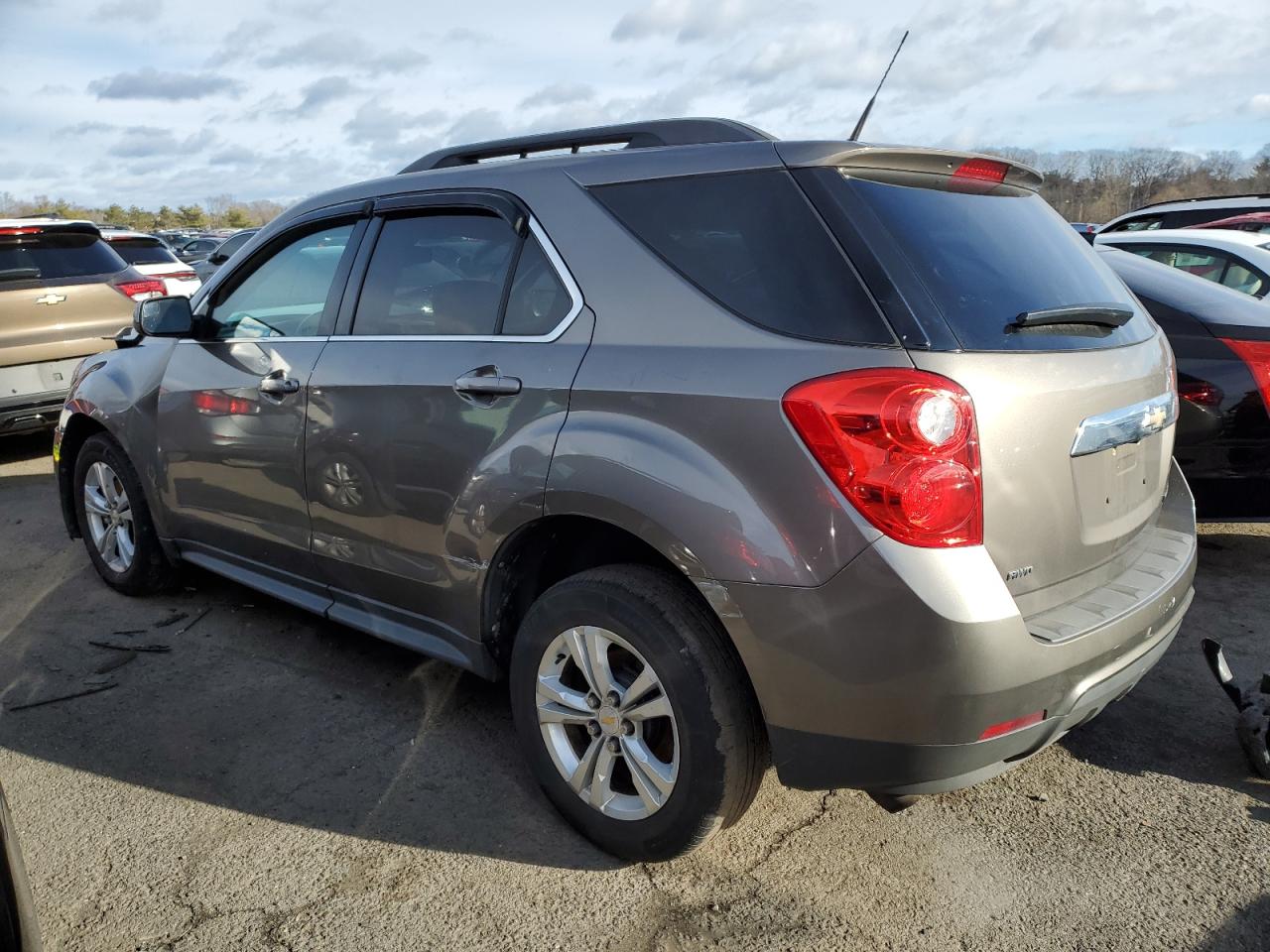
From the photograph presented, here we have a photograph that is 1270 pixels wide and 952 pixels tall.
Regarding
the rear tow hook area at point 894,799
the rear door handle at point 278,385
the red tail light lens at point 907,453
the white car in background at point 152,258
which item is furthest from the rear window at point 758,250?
the white car in background at point 152,258

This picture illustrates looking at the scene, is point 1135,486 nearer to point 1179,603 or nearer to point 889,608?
point 1179,603

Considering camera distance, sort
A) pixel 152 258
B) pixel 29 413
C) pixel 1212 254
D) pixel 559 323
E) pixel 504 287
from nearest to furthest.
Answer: pixel 559 323, pixel 504 287, pixel 1212 254, pixel 29 413, pixel 152 258

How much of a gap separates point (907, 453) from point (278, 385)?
2.27 metres

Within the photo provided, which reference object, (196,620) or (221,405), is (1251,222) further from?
(196,620)

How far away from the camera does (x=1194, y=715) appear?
3344 mm

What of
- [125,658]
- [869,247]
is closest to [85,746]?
[125,658]

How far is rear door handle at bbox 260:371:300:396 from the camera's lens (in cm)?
341

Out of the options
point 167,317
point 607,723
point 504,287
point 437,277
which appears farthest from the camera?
point 167,317

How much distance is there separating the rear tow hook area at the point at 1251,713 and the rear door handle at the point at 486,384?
2251 millimetres

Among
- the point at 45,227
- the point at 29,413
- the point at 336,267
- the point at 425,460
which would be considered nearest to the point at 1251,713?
the point at 425,460

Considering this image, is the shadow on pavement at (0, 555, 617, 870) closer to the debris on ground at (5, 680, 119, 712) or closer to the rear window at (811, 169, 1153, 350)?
the debris on ground at (5, 680, 119, 712)

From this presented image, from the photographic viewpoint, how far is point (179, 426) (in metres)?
4.00

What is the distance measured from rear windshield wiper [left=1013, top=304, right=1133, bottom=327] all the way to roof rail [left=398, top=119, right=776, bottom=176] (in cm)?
78

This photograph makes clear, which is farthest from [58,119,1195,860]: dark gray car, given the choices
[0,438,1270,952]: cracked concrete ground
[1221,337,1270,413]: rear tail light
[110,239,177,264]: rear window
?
[110,239,177,264]: rear window
